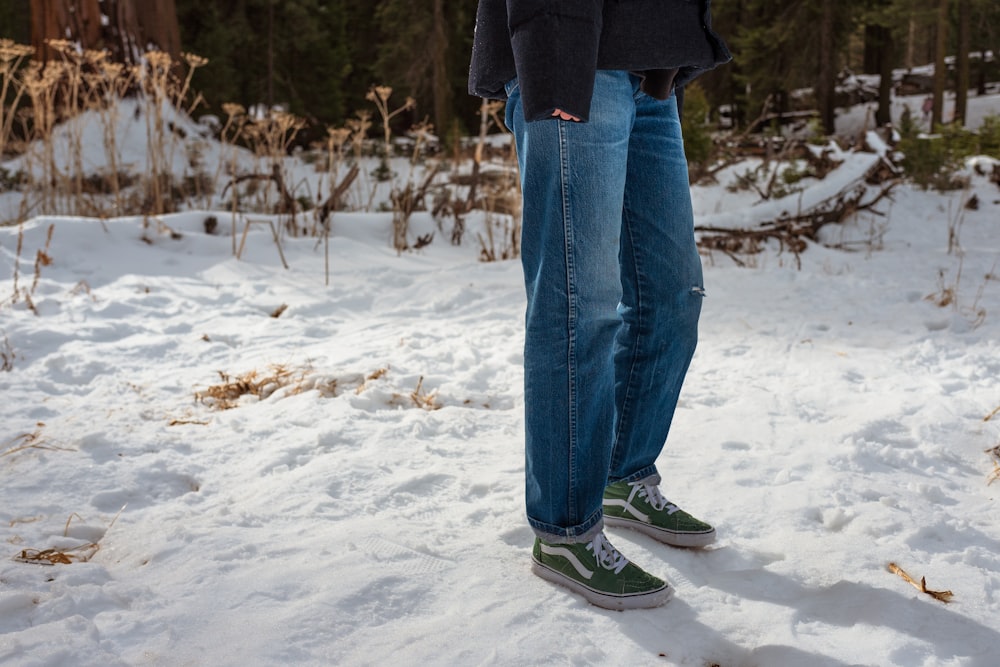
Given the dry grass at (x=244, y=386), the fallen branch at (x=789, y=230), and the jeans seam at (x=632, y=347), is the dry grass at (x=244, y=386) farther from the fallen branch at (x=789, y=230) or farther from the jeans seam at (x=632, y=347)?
the fallen branch at (x=789, y=230)

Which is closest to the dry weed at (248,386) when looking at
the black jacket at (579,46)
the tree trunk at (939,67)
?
the black jacket at (579,46)

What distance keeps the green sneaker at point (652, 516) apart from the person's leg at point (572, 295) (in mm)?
292

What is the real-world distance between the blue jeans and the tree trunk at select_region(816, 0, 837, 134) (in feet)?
51.0

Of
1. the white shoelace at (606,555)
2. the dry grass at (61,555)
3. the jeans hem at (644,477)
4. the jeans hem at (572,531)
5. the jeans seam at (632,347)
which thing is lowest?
the dry grass at (61,555)

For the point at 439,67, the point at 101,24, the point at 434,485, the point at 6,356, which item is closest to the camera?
the point at 434,485

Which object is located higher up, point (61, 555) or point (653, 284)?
point (653, 284)

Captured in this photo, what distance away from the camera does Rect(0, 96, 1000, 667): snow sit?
157 cm

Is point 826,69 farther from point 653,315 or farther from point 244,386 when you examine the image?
point 653,315

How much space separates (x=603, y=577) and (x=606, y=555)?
48 mm

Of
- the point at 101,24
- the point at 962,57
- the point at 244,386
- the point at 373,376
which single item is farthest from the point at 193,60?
the point at 962,57

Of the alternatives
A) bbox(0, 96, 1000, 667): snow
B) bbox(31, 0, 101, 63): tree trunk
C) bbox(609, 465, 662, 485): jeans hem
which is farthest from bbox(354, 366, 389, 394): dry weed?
bbox(31, 0, 101, 63): tree trunk

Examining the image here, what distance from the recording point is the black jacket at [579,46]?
1411 millimetres

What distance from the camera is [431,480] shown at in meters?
2.34

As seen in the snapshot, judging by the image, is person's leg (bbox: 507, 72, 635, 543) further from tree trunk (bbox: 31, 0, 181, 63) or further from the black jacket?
tree trunk (bbox: 31, 0, 181, 63)
